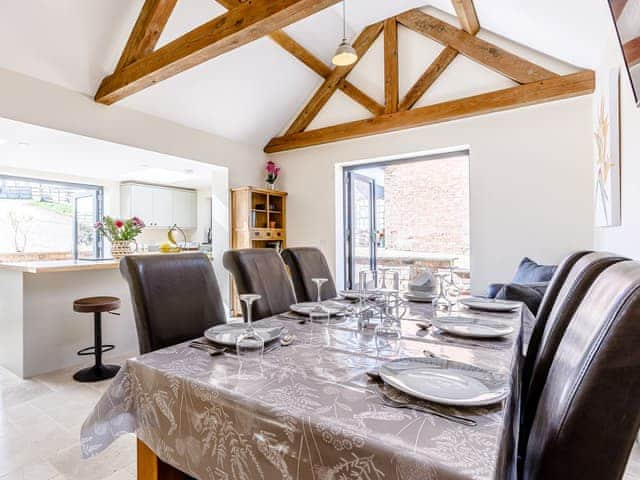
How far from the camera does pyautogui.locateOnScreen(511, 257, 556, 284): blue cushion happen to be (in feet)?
8.95

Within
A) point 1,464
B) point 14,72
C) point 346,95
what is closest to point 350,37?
point 346,95

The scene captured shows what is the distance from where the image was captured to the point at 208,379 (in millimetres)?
927

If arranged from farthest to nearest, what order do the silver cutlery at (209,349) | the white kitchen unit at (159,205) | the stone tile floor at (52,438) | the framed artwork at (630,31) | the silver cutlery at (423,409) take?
the white kitchen unit at (159,205) < the stone tile floor at (52,438) < the framed artwork at (630,31) < the silver cutlery at (209,349) < the silver cutlery at (423,409)

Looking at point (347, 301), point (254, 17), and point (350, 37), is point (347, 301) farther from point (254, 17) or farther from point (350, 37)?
point (350, 37)

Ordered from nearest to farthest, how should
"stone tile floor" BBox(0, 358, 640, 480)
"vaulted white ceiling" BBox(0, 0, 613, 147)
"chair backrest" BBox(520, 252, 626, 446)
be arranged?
"chair backrest" BBox(520, 252, 626, 446)
"stone tile floor" BBox(0, 358, 640, 480)
"vaulted white ceiling" BBox(0, 0, 613, 147)

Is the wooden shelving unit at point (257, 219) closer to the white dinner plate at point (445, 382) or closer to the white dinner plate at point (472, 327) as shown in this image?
the white dinner plate at point (472, 327)

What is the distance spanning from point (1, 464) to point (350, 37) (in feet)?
16.5

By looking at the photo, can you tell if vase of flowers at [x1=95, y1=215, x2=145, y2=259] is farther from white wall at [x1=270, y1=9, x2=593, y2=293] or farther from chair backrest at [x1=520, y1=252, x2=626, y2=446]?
chair backrest at [x1=520, y1=252, x2=626, y2=446]

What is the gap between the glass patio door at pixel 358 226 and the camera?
4988mm

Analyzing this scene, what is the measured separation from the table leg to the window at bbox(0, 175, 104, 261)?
15.5 ft

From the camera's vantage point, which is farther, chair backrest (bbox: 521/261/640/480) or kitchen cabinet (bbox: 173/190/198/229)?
kitchen cabinet (bbox: 173/190/198/229)

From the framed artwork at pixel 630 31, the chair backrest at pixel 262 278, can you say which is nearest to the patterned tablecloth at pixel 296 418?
the chair backrest at pixel 262 278

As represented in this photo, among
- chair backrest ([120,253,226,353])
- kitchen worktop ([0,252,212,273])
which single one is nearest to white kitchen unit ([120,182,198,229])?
kitchen worktop ([0,252,212,273])

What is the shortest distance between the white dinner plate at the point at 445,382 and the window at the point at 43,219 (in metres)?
5.26
